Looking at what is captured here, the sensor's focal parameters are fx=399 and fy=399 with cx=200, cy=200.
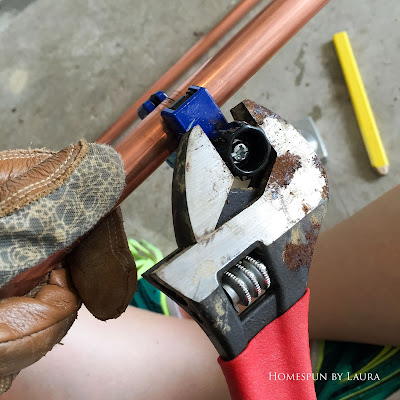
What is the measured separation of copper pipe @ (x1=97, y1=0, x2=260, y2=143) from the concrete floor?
0.33 feet

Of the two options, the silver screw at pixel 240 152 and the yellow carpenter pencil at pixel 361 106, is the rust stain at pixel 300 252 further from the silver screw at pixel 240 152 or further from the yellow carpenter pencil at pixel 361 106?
the yellow carpenter pencil at pixel 361 106

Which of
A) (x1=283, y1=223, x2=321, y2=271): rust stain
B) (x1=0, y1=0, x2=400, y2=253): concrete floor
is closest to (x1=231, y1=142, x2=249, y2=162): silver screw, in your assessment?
(x1=283, y1=223, x2=321, y2=271): rust stain

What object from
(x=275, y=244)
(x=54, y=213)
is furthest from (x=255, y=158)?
(x=54, y=213)

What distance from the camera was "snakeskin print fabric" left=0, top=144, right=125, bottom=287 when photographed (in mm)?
441

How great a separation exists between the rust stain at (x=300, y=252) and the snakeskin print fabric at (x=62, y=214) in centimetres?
23

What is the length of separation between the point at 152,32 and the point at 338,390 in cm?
116

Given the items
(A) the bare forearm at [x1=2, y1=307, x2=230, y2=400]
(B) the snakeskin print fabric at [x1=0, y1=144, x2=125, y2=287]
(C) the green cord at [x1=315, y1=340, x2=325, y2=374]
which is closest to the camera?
(B) the snakeskin print fabric at [x1=0, y1=144, x2=125, y2=287]

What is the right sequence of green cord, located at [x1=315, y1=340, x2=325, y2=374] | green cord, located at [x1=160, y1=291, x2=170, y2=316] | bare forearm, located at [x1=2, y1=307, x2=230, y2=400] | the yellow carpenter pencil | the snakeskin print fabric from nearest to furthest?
the snakeskin print fabric, bare forearm, located at [x1=2, y1=307, x2=230, y2=400], green cord, located at [x1=315, y1=340, x2=325, y2=374], green cord, located at [x1=160, y1=291, x2=170, y2=316], the yellow carpenter pencil

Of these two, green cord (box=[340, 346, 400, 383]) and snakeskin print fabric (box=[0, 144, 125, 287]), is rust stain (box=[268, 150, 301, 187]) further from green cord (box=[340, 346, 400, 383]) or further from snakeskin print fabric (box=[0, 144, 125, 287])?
green cord (box=[340, 346, 400, 383])

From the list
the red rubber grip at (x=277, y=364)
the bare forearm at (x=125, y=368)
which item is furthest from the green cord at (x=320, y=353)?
the red rubber grip at (x=277, y=364)

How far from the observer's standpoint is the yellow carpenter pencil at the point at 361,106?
125 cm

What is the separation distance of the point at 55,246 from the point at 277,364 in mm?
315

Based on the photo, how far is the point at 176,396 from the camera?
71 cm

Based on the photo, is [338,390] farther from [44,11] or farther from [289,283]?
[44,11]
